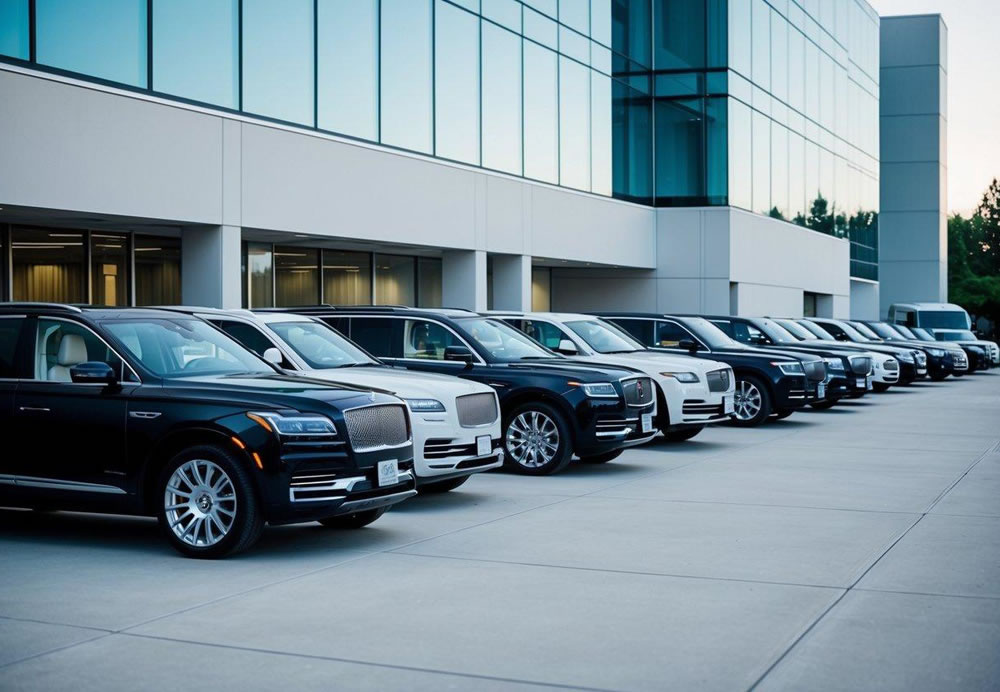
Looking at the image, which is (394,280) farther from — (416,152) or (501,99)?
(501,99)

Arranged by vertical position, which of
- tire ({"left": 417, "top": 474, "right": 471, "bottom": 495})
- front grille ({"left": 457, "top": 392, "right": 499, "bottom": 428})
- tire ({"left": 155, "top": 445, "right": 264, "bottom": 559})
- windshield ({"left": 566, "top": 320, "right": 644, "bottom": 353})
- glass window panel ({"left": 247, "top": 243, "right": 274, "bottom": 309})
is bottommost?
tire ({"left": 417, "top": 474, "right": 471, "bottom": 495})

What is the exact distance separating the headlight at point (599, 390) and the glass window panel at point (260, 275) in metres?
11.5

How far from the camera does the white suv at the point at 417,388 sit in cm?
1157

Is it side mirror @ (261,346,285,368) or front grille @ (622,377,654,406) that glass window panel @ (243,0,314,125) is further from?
side mirror @ (261,346,285,368)

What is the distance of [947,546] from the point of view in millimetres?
9641

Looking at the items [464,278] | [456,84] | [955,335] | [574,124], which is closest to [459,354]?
[464,278]

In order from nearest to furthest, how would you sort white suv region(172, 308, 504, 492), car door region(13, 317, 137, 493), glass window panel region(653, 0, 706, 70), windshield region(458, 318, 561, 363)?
car door region(13, 317, 137, 493), white suv region(172, 308, 504, 492), windshield region(458, 318, 561, 363), glass window panel region(653, 0, 706, 70)

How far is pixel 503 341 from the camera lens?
15.4m

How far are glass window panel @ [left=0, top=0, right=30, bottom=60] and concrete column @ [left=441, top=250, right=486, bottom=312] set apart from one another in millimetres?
11705

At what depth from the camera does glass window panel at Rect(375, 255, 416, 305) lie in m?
29.3

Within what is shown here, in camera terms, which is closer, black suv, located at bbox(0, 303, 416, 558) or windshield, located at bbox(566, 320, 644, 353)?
black suv, located at bbox(0, 303, 416, 558)

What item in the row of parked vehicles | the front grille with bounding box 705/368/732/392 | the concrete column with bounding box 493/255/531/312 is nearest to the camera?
the row of parked vehicles

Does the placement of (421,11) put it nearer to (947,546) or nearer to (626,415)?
(626,415)

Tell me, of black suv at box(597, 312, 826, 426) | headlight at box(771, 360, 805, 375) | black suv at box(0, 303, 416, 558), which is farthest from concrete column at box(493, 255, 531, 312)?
black suv at box(0, 303, 416, 558)
